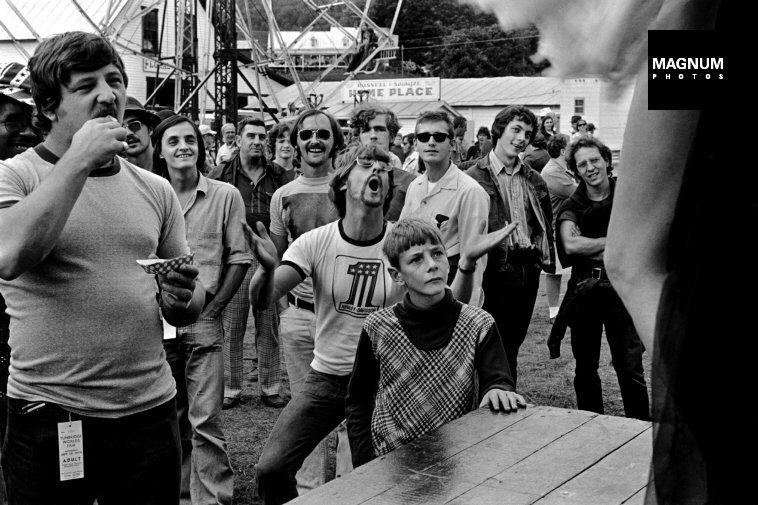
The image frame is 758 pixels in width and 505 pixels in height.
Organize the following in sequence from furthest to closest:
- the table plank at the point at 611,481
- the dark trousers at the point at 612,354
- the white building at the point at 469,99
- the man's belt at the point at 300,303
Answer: the white building at the point at 469,99 < the dark trousers at the point at 612,354 < the man's belt at the point at 300,303 < the table plank at the point at 611,481

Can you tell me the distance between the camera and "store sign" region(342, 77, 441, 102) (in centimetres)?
3030

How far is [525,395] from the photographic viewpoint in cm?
654

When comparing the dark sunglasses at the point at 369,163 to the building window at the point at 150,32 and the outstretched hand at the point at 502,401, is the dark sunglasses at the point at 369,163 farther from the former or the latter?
the building window at the point at 150,32

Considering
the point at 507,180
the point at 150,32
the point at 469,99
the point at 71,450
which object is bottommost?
the point at 71,450

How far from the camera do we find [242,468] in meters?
5.05

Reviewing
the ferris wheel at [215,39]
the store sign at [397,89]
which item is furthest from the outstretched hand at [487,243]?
the store sign at [397,89]

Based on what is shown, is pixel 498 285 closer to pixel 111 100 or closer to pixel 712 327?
pixel 111 100

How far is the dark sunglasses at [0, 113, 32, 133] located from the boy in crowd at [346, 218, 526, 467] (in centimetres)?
189

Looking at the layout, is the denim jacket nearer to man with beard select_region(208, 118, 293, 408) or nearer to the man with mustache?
the man with mustache

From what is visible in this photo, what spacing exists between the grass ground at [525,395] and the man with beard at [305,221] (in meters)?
0.46

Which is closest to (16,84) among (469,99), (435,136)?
(435,136)

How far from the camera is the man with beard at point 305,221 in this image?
4.44 metres

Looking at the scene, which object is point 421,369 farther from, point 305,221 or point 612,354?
point 612,354

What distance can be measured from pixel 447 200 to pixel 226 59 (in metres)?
20.6
